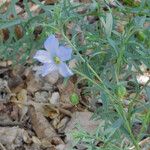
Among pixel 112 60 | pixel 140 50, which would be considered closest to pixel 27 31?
pixel 112 60

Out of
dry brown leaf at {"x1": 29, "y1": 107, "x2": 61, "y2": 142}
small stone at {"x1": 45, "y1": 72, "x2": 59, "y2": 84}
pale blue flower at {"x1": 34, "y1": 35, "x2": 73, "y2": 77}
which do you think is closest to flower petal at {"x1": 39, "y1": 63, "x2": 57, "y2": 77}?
pale blue flower at {"x1": 34, "y1": 35, "x2": 73, "y2": 77}

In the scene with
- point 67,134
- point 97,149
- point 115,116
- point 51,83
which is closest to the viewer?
point 97,149

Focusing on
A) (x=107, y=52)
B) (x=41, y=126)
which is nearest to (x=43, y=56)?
(x=107, y=52)

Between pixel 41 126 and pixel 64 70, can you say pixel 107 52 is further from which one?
pixel 41 126

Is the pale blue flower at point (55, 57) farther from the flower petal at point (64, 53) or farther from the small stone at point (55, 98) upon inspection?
the small stone at point (55, 98)

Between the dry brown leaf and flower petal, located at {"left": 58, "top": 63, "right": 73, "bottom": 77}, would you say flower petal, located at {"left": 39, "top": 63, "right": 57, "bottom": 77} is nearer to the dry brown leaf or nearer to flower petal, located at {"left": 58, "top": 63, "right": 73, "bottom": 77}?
flower petal, located at {"left": 58, "top": 63, "right": 73, "bottom": 77}

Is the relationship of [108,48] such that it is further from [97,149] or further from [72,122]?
[72,122]

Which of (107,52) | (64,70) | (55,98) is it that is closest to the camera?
(64,70)

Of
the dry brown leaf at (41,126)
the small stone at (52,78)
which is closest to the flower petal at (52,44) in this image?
the dry brown leaf at (41,126)
